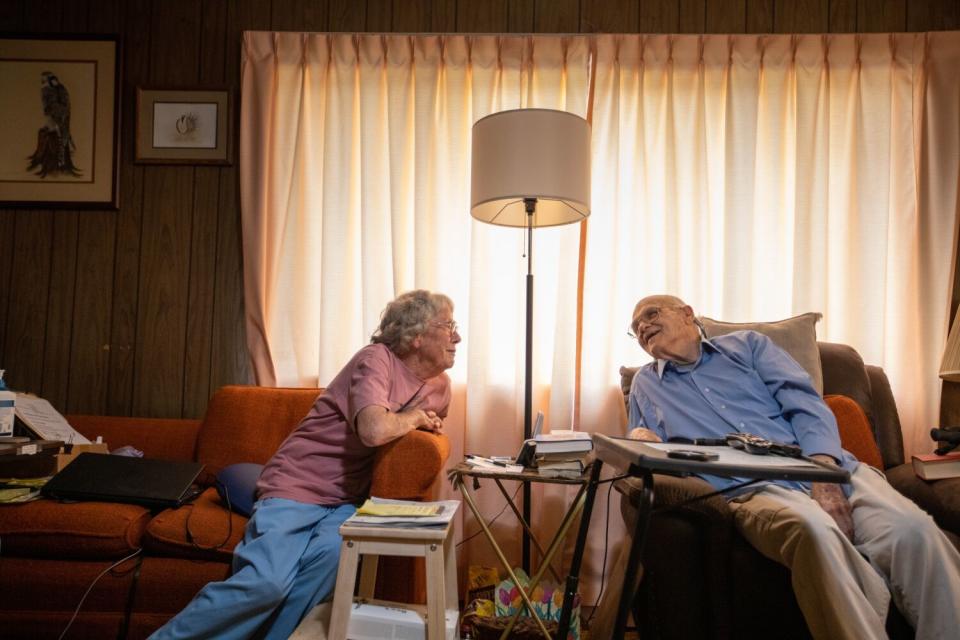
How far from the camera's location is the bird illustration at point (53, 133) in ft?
10.1

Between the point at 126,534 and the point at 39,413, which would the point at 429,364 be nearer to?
the point at 126,534

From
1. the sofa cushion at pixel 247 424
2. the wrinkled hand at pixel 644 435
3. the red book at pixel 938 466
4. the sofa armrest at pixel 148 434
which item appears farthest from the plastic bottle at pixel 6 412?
the red book at pixel 938 466

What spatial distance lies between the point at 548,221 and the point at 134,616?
191cm

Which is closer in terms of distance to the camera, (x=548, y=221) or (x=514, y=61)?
(x=548, y=221)

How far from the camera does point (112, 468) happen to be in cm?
221

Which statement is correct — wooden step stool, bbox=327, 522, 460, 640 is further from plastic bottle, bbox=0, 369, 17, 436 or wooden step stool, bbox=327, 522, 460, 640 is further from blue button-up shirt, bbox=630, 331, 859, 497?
plastic bottle, bbox=0, 369, 17, 436

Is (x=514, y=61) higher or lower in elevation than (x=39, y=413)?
higher

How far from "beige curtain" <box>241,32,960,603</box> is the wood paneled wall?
177 mm

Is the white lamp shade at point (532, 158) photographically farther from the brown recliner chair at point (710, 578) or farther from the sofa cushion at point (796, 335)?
the brown recliner chair at point (710, 578)

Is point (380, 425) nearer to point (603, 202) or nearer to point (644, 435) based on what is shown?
point (644, 435)

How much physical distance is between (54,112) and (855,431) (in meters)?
3.55

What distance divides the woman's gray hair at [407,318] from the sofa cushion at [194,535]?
0.71m

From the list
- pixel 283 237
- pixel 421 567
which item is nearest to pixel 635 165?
pixel 283 237

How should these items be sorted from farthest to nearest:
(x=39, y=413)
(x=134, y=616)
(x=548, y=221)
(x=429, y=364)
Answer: (x=548, y=221) → (x=39, y=413) → (x=429, y=364) → (x=134, y=616)
